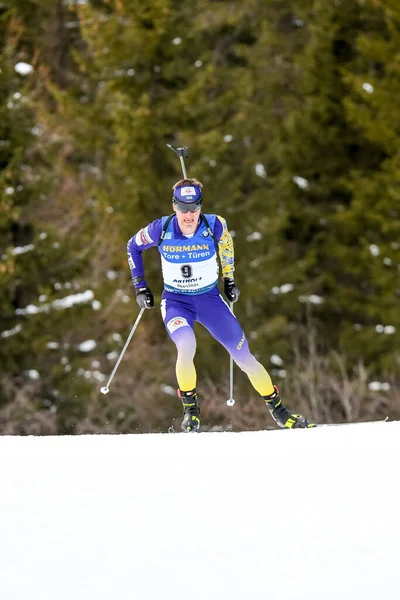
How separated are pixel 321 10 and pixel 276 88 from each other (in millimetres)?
2725

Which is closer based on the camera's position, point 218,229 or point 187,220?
point 187,220

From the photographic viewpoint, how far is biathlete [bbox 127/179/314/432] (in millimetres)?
8445

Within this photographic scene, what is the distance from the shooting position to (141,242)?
8781mm

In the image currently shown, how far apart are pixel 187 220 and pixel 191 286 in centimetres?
55

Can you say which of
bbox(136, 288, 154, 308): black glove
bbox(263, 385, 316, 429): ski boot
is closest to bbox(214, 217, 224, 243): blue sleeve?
bbox(136, 288, 154, 308): black glove

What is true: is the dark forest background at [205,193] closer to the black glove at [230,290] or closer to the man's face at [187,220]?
the black glove at [230,290]

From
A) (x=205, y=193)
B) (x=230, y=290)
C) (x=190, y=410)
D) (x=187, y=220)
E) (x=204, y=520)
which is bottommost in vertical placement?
(x=205, y=193)

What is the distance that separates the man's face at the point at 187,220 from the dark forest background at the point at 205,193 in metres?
12.2

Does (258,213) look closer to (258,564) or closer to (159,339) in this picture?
(159,339)

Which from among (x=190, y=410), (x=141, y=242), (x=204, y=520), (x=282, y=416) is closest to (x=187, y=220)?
(x=141, y=242)

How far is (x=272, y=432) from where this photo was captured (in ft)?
25.4

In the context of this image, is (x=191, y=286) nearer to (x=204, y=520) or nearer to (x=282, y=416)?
(x=282, y=416)

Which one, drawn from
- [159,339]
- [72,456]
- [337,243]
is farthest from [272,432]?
[337,243]

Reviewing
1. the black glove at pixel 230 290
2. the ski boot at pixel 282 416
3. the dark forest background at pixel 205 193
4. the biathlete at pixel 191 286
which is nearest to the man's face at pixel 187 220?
the biathlete at pixel 191 286
